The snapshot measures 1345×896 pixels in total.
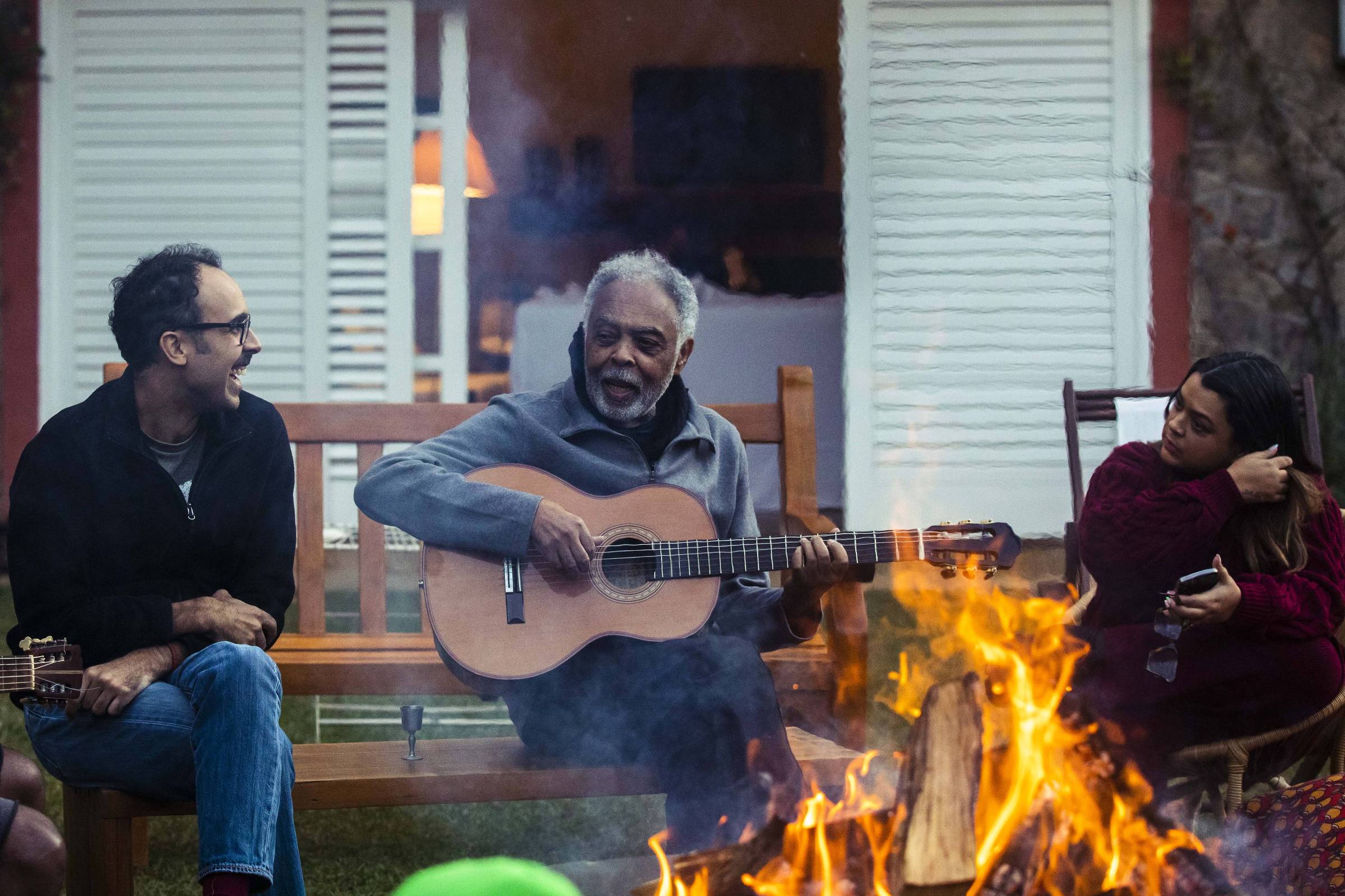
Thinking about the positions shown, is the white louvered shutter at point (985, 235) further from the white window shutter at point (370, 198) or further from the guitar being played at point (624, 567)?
the guitar being played at point (624, 567)

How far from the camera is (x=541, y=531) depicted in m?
2.66

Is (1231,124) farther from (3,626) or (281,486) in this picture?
(3,626)

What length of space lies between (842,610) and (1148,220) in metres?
3.55

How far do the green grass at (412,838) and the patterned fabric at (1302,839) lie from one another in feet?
5.10

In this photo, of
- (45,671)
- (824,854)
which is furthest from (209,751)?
(824,854)

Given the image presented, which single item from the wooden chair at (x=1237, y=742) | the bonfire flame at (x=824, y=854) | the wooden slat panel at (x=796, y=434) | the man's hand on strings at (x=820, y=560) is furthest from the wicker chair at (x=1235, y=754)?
the wooden slat panel at (x=796, y=434)

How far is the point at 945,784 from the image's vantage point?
6.93 feet

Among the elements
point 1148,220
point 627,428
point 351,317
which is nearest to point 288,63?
point 351,317

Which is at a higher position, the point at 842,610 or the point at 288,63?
the point at 288,63

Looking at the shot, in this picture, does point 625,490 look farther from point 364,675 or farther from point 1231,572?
point 1231,572

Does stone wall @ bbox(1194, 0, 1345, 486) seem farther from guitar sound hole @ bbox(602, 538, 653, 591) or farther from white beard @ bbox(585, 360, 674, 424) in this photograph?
guitar sound hole @ bbox(602, 538, 653, 591)

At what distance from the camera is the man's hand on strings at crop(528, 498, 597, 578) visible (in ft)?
8.72

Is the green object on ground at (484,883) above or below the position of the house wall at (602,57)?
below

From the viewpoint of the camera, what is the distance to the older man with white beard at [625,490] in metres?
2.49
